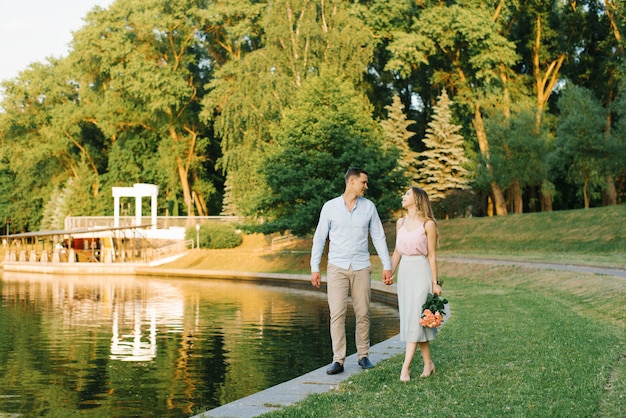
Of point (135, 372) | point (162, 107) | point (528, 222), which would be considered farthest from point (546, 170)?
point (135, 372)

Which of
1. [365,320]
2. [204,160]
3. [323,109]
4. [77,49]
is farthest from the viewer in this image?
[204,160]

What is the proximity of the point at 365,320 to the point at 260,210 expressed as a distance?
3026 centimetres

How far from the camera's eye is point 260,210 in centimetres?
3947

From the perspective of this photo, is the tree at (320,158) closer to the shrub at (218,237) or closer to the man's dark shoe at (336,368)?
the shrub at (218,237)

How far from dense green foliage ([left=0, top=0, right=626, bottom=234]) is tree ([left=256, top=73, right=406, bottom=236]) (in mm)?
96

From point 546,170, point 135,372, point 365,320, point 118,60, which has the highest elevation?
point 118,60

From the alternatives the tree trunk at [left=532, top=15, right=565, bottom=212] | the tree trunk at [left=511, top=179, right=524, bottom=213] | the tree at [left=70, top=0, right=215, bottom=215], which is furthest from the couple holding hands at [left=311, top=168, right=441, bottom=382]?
the tree at [left=70, top=0, right=215, bottom=215]

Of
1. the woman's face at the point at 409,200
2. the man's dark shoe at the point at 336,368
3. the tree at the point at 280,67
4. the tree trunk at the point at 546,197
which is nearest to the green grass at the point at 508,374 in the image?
the man's dark shoe at the point at 336,368

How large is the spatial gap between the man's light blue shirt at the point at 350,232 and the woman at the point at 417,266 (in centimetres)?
41

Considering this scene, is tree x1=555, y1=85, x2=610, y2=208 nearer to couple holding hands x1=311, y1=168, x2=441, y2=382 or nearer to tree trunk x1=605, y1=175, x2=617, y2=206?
tree trunk x1=605, y1=175, x2=617, y2=206

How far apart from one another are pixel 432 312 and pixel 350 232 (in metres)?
1.35

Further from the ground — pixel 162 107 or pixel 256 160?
pixel 162 107

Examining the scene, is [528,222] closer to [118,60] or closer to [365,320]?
[118,60]

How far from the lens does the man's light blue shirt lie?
922 centimetres
